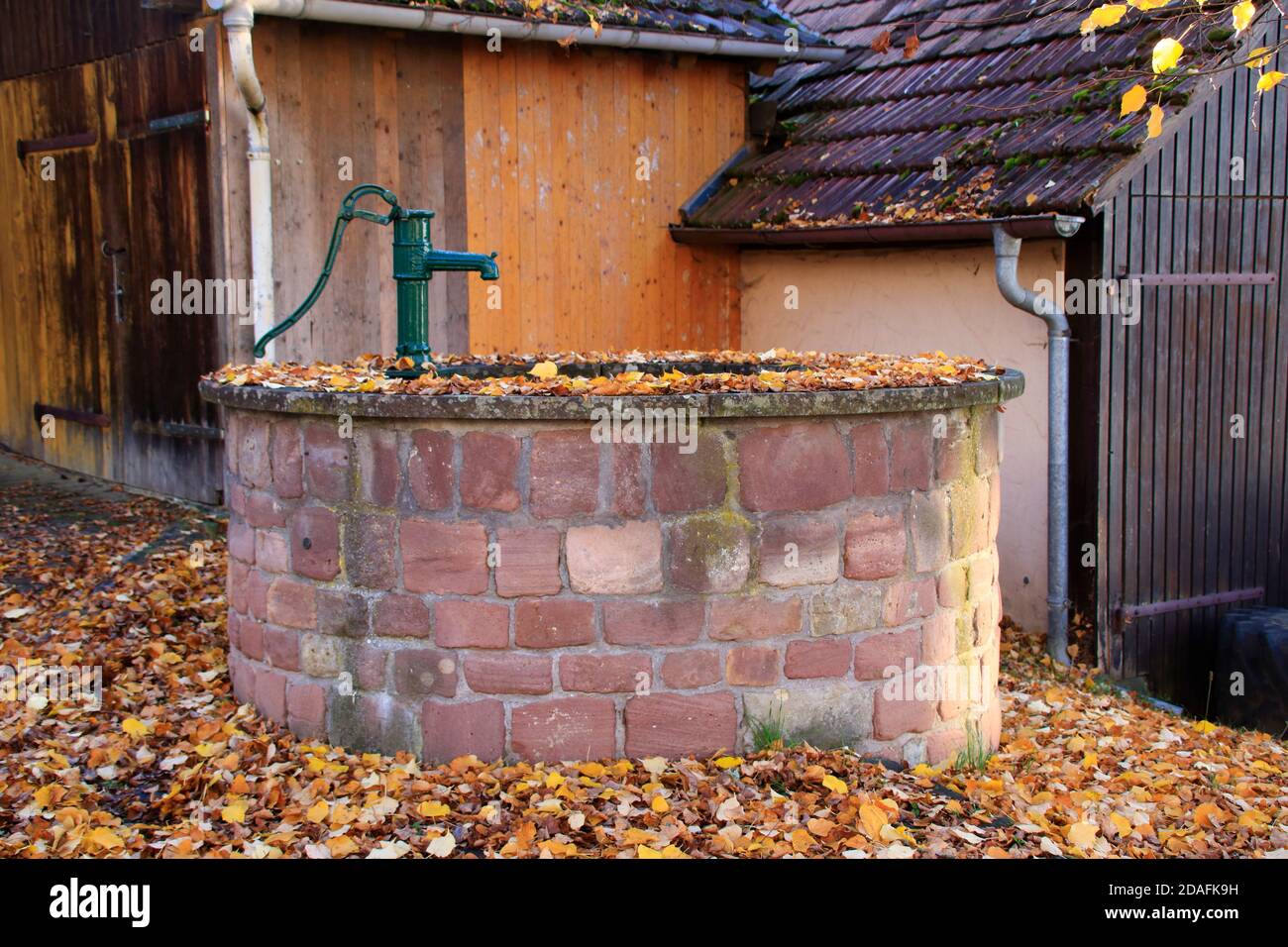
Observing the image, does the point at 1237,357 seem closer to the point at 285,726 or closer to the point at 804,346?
the point at 804,346

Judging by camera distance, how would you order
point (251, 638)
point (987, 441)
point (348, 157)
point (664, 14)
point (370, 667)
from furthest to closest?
point (664, 14) → point (348, 157) → point (987, 441) → point (251, 638) → point (370, 667)

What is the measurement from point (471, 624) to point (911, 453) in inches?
64.3

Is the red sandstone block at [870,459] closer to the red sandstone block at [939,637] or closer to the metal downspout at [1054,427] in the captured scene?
the red sandstone block at [939,637]

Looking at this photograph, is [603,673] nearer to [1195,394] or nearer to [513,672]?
[513,672]

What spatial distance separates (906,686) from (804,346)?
509cm

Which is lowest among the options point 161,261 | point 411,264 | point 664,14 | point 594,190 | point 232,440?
point 232,440

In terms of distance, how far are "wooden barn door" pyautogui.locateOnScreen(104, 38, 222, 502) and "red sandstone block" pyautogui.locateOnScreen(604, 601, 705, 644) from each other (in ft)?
13.9

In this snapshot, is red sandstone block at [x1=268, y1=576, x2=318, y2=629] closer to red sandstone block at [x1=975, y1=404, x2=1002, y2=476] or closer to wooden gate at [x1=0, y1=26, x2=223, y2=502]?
red sandstone block at [x1=975, y1=404, x2=1002, y2=476]

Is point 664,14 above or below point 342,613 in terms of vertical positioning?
above

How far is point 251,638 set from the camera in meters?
5.29

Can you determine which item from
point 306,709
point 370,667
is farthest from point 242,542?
point 370,667

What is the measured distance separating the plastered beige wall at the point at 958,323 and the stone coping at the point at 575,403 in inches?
128

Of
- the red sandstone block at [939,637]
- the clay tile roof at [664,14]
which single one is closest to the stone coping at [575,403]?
the red sandstone block at [939,637]

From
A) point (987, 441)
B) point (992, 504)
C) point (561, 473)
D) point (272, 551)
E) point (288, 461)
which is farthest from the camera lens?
point (992, 504)
